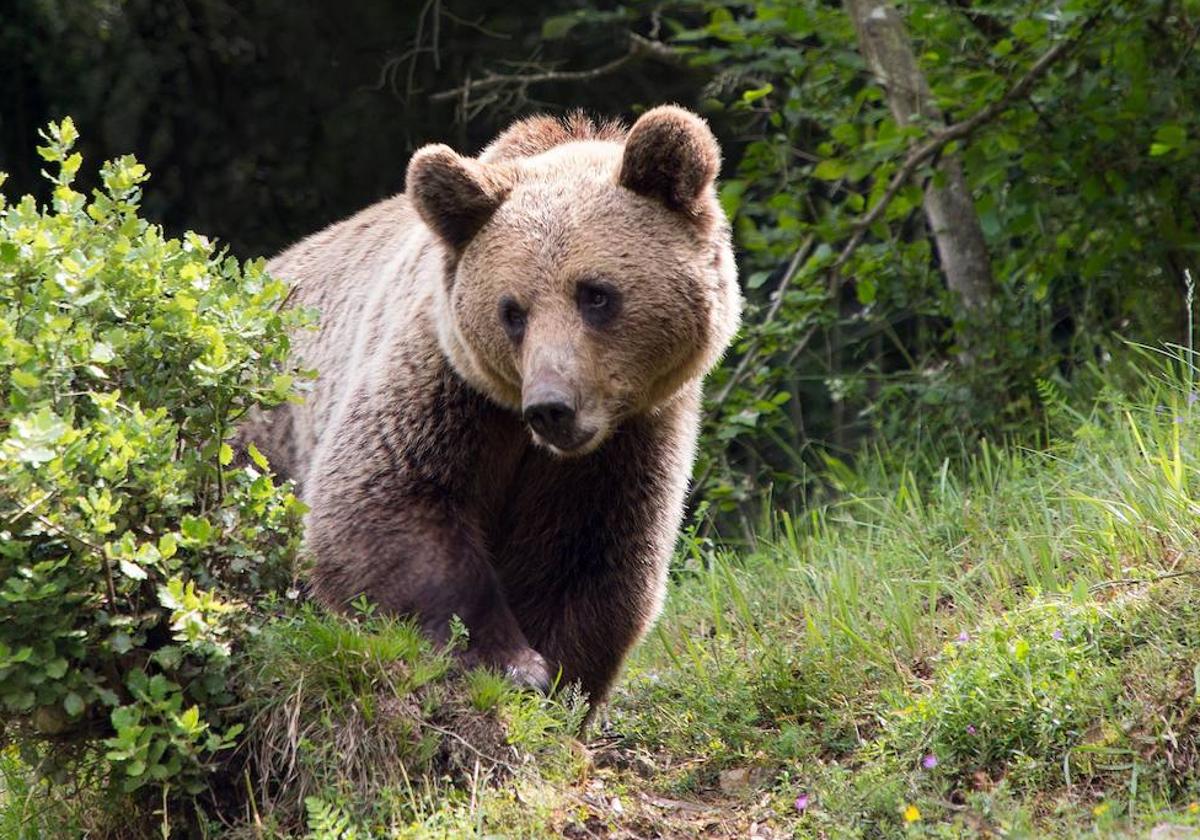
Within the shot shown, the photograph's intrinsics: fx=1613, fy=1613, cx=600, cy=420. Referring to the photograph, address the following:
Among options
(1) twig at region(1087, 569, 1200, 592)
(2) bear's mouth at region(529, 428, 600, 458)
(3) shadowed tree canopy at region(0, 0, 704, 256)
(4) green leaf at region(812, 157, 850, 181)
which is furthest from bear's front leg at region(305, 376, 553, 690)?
(3) shadowed tree canopy at region(0, 0, 704, 256)

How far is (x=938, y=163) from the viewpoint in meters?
7.37

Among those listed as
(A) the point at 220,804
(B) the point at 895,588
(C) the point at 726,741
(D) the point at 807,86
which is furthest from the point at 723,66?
(A) the point at 220,804

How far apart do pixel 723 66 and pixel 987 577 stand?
5.21 m

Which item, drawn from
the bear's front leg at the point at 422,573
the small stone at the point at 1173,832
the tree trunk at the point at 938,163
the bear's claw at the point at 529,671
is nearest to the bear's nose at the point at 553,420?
the bear's front leg at the point at 422,573

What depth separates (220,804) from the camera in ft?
13.0

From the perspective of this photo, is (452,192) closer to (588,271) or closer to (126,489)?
(588,271)

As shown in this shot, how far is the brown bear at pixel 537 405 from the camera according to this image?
4.52 metres

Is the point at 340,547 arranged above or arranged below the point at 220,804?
above

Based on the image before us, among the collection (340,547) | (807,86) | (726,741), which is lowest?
(726,741)

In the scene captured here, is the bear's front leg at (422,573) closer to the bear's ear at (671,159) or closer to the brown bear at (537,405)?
the brown bear at (537,405)

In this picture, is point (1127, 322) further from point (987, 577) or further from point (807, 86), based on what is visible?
point (987, 577)

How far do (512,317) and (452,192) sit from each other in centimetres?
43

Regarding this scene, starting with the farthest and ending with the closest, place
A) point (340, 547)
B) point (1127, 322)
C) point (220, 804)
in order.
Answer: point (1127, 322), point (340, 547), point (220, 804)

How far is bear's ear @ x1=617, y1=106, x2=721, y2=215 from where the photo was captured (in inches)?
184
